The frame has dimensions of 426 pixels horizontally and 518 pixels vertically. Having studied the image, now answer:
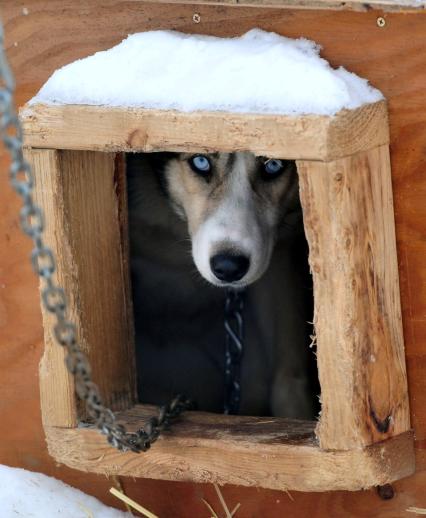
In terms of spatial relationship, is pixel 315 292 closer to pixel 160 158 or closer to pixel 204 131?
pixel 204 131

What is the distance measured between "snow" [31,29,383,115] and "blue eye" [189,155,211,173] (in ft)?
1.82

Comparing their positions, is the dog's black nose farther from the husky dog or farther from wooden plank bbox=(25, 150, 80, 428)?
wooden plank bbox=(25, 150, 80, 428)

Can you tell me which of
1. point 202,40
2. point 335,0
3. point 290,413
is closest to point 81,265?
point 202,40

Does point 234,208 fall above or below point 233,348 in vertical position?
above

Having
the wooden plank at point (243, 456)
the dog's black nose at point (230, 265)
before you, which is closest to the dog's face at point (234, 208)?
the dog's black nose at point (230, 265)

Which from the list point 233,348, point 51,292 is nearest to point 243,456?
point 51,292

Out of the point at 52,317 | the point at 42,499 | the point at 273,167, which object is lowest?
the point at 42,499

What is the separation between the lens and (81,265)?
1957 mm

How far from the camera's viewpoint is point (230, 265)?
6.95ft

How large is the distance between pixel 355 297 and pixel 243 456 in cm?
40

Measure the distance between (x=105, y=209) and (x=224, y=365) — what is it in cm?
126

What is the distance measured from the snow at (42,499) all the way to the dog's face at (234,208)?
0.56 m

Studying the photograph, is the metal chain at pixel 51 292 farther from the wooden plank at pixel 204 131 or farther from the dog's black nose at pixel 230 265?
the dog's black nose at pixel 230 265

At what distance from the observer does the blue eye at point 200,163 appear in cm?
234
